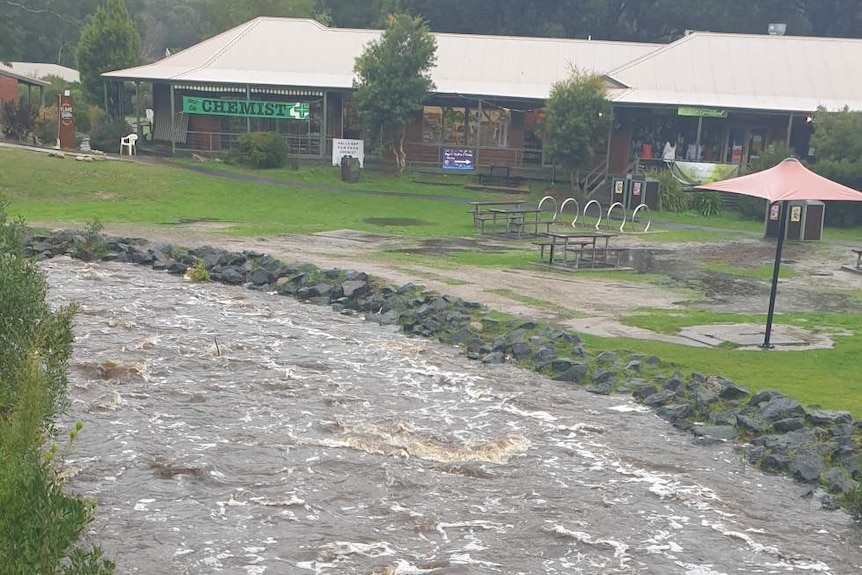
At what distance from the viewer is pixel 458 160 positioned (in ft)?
136

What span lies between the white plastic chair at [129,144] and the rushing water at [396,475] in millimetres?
25902

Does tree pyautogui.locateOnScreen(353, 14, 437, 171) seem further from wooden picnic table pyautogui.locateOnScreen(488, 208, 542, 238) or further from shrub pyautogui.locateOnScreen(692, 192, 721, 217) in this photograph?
shrub pyautogui.locateOnScreen(692, 192, 721, 217)

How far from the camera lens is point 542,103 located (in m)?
41.4

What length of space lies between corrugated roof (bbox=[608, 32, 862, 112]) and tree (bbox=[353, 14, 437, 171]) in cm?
761

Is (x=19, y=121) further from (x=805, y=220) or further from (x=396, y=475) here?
(x=396, y=475)

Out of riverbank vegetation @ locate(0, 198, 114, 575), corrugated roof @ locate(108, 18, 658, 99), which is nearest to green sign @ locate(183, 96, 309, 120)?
corrugated roof @ locate(108, 18, 658, 99)

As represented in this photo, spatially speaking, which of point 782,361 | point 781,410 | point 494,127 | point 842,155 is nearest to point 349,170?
→ point 494,127

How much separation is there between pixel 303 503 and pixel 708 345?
8.09m

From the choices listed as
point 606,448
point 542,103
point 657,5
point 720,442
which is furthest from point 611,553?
point 657,5

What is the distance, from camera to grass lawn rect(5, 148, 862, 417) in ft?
77.2

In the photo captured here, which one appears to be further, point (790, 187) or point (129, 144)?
point (129, 144)

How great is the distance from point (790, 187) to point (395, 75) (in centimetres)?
2633

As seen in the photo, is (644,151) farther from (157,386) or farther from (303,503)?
(303,503)

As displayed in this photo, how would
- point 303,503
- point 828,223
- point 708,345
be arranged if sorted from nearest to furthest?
point 303,503 < point 708,345 < point 828,223
